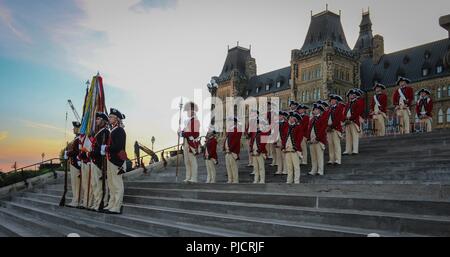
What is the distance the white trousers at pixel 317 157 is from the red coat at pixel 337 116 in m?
1.01

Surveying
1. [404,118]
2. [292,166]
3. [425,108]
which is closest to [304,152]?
[292,166]

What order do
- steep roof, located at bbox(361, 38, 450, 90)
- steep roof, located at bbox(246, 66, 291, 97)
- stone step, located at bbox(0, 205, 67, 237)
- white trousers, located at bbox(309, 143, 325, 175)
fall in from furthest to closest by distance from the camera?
steep roof, located at bbox(246, 66, 291, 97) < steep roof, located at bbox(361, 38, 450, 90) < white trousers, located at bbox(309, 143, 325, 175) < stone step, located at bbox(0, 205, 67, 237)

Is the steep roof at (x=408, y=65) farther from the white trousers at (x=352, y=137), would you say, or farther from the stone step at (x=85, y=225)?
the stone step at (x=85, y=225)

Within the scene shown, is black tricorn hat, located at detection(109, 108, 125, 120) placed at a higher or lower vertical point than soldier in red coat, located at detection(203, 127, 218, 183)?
higher

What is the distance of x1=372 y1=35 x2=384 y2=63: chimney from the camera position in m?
72.5

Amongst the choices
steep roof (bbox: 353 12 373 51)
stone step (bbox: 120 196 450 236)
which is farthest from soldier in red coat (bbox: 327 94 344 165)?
steep roof (bbox: 353 12 373 51)

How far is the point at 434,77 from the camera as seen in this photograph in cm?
5944

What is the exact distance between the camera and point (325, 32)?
72250mm

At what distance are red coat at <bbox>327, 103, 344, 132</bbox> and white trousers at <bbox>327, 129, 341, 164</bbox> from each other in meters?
0.15

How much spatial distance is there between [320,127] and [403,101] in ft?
17.3

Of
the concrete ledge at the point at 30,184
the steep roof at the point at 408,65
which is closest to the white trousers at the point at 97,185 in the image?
the concrete ledge at the point at 30,184

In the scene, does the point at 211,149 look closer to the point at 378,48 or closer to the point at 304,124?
the point at 304,124

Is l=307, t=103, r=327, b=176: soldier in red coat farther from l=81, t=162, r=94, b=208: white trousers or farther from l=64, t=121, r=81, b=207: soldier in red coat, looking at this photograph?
l=64, t=121, r=81, b=207: soldier in red coat
